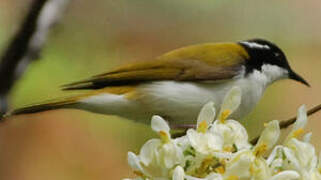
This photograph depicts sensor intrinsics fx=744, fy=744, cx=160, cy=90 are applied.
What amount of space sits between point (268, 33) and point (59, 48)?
658 mm

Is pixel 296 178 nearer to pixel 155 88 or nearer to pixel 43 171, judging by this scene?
pixel 155 88

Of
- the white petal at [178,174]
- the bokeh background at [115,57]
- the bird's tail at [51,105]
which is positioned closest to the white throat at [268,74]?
the bokeh background at [115,57]

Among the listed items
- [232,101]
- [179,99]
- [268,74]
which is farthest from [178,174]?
[268,74]

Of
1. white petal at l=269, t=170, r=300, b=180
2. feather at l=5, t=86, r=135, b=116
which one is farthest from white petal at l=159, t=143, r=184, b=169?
feather at l=5, t=86, r=135, b=116

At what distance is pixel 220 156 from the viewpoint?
0.79 meters

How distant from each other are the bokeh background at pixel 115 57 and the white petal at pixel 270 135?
1150 millimetres

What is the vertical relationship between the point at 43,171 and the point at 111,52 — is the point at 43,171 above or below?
below

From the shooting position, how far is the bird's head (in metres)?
1.89

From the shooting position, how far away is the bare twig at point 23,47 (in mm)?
1486

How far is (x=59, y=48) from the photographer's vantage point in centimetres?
204

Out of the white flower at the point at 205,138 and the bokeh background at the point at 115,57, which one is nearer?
→ the white flower at the point at 205,138

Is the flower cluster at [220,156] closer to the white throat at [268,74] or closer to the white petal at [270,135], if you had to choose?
the white petal at [270,135]

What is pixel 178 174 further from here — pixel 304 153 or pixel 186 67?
pixel 186 67

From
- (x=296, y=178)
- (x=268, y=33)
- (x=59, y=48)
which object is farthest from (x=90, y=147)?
(x=296, y=178)
